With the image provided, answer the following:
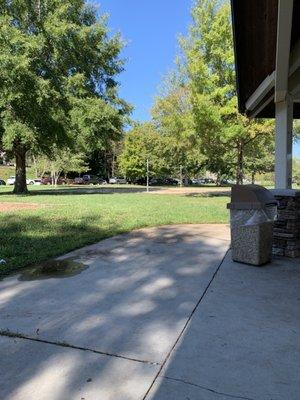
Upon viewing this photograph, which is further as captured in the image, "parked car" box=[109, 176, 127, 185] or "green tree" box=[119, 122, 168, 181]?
"parked car" box=[109, 176, 127, 185]

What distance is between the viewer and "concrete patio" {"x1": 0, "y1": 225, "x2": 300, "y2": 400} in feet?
9.15

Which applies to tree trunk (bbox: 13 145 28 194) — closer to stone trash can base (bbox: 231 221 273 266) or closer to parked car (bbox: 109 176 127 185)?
stone trash can base (bbox: 231 221 273 266)

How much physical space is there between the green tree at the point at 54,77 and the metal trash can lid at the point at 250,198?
1733 centimetres

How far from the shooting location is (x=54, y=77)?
978 inches

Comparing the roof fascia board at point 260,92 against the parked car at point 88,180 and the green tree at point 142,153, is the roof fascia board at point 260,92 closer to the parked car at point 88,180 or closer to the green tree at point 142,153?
the green tree at point 142,153

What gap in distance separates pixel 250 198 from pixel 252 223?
13.9 inches

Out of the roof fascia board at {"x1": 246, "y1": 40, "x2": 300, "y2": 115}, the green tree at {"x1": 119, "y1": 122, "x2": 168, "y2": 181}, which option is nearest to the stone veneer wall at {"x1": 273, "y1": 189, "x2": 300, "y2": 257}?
the roof fascia board at {"x1": 246, "y1": 40, "x2": 300, "y2": 115}

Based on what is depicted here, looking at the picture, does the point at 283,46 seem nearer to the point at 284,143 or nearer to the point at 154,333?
the point at 284,143

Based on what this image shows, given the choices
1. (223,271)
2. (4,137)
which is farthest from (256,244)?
(4,137)

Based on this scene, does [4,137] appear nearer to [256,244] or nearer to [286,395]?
[256,244]

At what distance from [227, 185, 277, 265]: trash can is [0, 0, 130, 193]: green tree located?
17.4 m

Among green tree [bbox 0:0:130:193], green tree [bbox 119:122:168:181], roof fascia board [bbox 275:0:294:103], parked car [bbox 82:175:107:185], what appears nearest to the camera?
roof fascia board [bbox 275:0:294:103]

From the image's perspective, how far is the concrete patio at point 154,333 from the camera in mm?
2789

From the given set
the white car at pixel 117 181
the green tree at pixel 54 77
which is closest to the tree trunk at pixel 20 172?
the green tree at pixel 54 77
